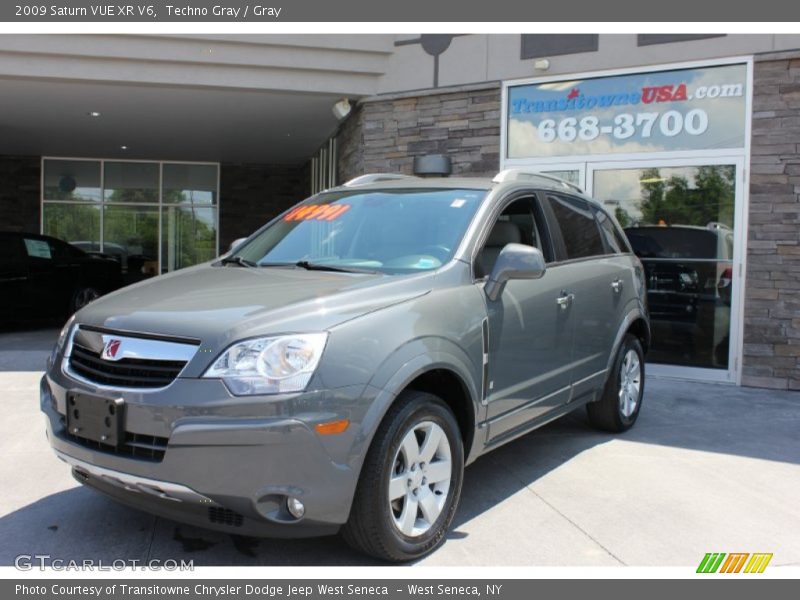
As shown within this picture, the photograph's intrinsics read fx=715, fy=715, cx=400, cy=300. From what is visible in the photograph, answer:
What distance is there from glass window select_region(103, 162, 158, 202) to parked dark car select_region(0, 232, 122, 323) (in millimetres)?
4903

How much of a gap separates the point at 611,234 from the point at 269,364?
361 centimetres

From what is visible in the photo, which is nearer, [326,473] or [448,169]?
[326,473]

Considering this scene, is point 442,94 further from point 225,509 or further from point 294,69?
point 225,509

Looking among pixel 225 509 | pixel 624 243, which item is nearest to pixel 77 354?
pixel 225 509

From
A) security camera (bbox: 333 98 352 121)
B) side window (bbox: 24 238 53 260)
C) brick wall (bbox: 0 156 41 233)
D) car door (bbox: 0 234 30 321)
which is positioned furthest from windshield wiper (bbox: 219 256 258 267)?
brick wall (bbox: 0 156 41 233)

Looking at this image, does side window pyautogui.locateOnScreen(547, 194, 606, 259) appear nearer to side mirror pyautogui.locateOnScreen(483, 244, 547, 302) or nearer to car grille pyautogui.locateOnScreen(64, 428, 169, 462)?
side mirror pyautogui.locateOnScreen(483, 244, 547, 302)

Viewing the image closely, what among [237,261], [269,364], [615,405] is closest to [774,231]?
[615,405]

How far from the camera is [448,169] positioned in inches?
355

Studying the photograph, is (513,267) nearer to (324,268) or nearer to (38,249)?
(324,268)

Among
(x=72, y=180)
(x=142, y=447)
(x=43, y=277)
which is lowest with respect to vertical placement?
(x=142, y=447)

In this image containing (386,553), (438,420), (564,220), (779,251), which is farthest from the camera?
(779,251)

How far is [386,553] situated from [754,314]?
234 inches

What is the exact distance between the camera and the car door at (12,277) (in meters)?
10.6

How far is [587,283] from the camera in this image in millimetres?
4738
